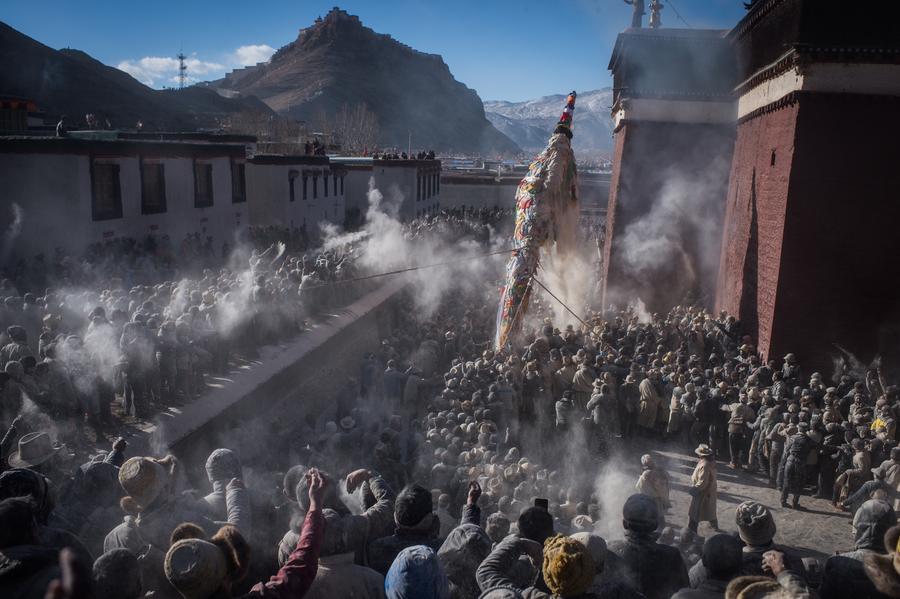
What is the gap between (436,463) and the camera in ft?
31.0

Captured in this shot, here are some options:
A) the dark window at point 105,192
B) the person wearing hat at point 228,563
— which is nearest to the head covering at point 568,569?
the person wearing hat at point 228,563

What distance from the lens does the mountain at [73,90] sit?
170 ft

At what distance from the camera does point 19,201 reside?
629 inches

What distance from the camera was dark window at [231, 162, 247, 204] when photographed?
24109 mm

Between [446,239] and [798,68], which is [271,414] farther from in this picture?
[446,239]

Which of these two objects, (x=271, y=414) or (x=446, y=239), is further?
(x=446, y=239)

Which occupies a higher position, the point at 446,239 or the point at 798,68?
the point at 798,68

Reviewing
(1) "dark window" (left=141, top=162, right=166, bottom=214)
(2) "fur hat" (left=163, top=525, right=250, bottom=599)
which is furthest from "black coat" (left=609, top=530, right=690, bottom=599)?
(1) "dark window" (left=141, top=162, right=166, bottom=214)

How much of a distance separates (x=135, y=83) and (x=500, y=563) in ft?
253

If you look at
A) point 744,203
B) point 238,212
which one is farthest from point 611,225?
point 238,212

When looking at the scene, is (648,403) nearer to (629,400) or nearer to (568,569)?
(629,400)

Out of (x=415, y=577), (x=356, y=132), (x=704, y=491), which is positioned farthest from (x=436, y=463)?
(x=356, y=132)

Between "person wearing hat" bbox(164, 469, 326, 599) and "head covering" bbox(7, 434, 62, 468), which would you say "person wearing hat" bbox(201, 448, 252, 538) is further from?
"head covering" bbox(7, 434, 62, 468)

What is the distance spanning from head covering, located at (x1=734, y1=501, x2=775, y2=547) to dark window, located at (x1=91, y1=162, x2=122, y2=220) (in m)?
16.5
